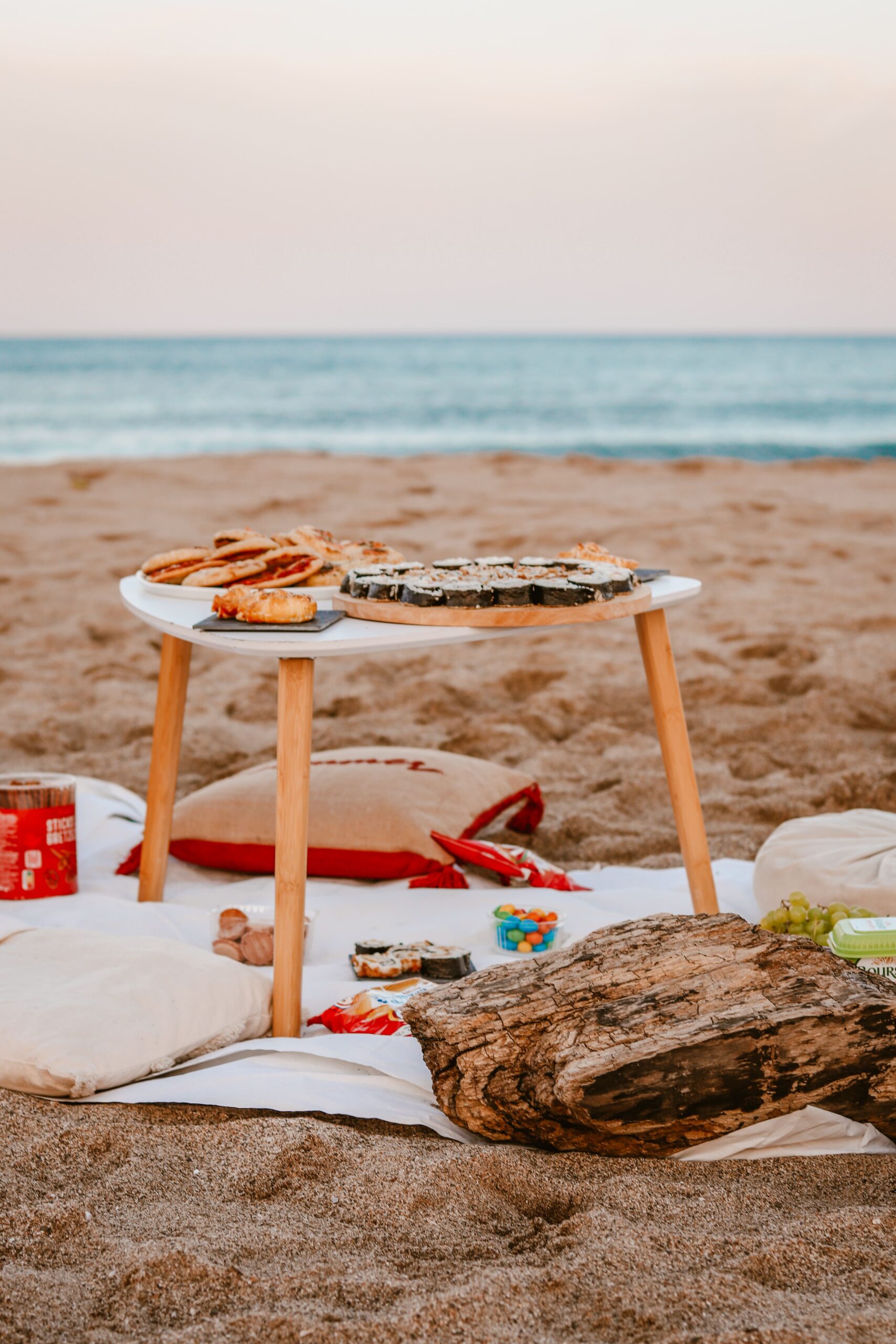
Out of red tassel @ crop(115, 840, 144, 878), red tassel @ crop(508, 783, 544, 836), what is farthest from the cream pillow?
red tassel @ crop(508, 783, 544, 836)

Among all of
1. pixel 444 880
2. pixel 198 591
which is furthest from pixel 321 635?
pixel 444 880

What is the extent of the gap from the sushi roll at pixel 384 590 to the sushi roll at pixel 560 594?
27 cm

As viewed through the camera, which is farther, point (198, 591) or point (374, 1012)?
point (198, 591)

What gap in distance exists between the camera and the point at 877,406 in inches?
902

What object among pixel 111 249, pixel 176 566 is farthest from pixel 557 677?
pixel 111 249

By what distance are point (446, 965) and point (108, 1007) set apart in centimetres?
70

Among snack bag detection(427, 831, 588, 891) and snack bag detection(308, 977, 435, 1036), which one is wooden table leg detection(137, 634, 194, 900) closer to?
snack bag detection(427, 831, 588, 891)

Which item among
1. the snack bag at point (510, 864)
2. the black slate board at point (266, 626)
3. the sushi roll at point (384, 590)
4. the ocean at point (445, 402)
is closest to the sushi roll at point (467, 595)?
the sushi roll at point (384, 590)

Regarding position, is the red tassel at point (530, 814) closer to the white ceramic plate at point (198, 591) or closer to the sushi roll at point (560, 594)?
the white ceramic plate at point (198, 591)

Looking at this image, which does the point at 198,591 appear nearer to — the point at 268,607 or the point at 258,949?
the point at 268,607

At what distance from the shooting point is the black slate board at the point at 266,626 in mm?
2068

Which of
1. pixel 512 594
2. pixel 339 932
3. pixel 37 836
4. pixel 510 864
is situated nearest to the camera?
pixel 512 594

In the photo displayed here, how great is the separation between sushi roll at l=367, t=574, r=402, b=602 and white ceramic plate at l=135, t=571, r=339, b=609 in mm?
141

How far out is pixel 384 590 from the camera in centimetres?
225
